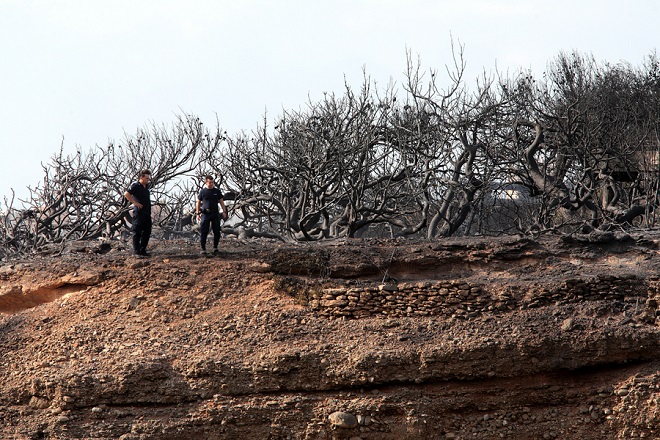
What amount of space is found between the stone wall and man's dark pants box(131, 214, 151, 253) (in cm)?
287

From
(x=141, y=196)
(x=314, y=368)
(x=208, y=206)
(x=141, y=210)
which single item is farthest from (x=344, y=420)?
(x=141, y=196)

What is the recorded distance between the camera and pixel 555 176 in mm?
18312

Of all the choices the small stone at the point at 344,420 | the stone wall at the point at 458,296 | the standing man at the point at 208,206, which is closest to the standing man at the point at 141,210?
the standing man at the point at 208,206

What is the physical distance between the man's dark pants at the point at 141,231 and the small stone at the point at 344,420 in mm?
4264

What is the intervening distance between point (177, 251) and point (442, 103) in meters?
8.03

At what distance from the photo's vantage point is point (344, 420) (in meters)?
10.2

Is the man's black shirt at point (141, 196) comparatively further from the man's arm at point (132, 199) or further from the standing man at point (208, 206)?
the standing man at point (208, 206)

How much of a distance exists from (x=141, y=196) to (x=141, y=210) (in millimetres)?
211

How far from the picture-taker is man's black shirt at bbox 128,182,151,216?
12228 mm

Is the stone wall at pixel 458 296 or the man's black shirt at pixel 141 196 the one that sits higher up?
the man's black shirt at pixel 141 196

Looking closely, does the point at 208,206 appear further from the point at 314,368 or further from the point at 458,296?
the point at 458,296

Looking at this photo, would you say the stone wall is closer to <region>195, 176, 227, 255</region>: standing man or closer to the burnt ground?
the burnt ground

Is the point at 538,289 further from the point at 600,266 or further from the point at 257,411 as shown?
the point at 257,411

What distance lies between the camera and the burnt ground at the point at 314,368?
33.7 feet
